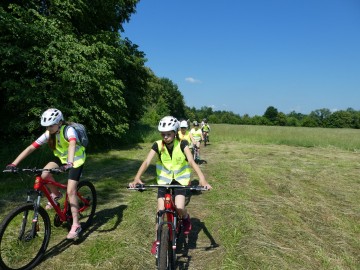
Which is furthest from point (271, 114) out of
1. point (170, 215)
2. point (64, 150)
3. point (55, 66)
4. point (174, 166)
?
point (170, 215)

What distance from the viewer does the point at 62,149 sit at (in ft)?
16.3

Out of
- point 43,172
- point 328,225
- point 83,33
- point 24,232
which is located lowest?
point 328,225

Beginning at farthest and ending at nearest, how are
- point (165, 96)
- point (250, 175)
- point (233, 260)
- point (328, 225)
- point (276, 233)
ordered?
1. point (165, 96)
2. point (250, 175)
3. point (328, 225)
4. point (276, 233)
5. point (233, 260)

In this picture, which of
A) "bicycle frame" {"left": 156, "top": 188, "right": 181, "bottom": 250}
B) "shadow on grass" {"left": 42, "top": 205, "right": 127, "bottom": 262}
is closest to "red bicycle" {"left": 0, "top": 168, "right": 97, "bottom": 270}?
"shadow on grass" {"left": 42, "top": 205, "right": 127, "bottom": 262}

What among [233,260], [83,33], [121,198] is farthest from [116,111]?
[233,260]

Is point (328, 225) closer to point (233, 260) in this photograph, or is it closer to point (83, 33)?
point (233, 260)

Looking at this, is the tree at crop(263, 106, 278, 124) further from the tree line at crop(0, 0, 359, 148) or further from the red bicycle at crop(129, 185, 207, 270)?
the red bicycle at crop(129, 185, 207, 270)

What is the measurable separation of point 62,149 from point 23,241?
58.6 inches

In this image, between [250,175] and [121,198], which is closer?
[121,198]

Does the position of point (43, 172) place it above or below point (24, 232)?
above

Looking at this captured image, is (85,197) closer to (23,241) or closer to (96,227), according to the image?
(96,227)

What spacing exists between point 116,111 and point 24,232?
13.3m

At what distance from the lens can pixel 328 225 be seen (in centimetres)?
631

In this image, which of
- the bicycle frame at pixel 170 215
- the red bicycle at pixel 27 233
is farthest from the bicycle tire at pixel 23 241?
the bicycle frame at pixel 170 215
